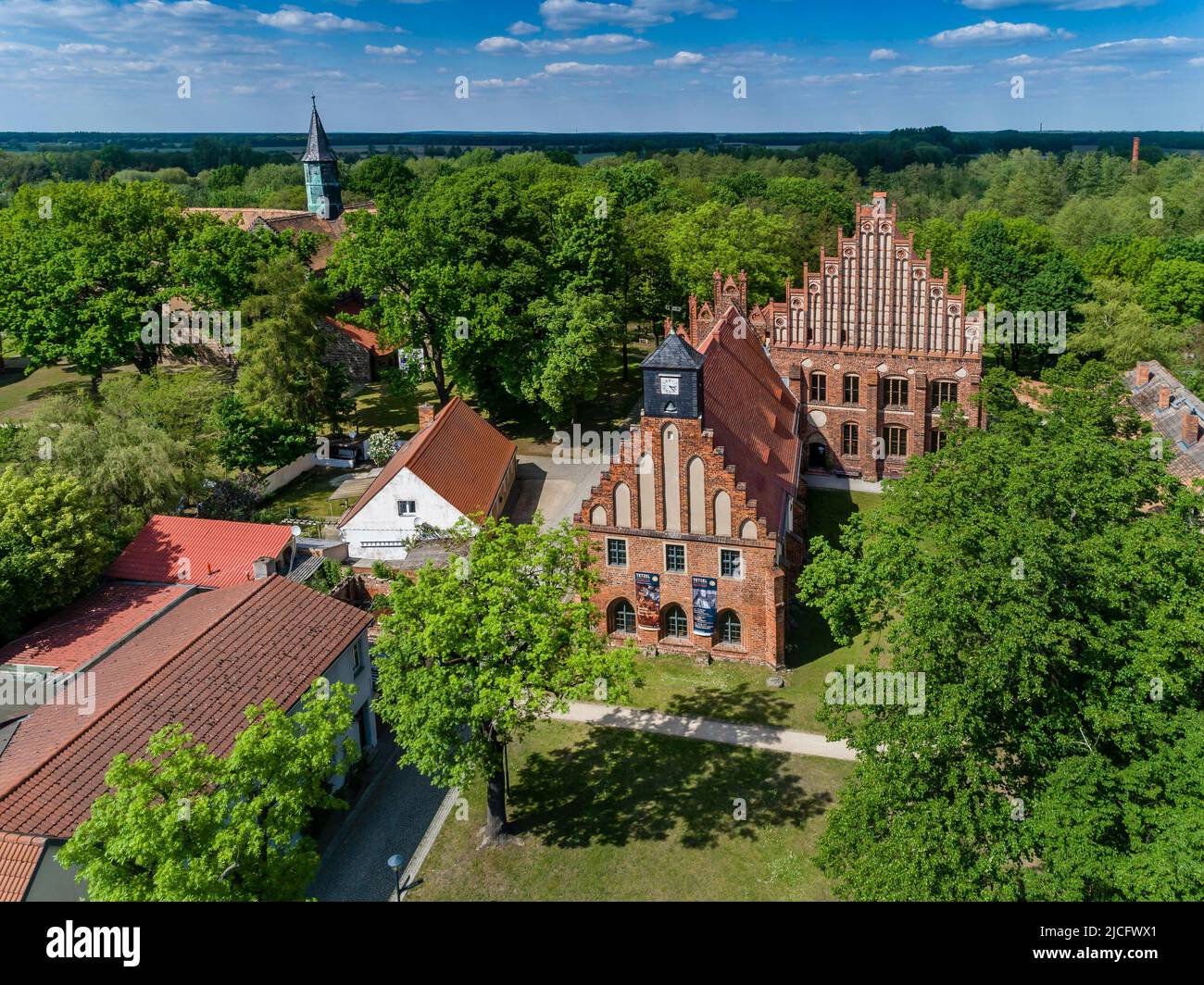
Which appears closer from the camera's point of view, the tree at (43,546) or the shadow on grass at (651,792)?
the shadow on grass at (651,792)

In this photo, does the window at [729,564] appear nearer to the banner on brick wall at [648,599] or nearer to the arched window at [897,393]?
the banner on brick wall at [648,599]

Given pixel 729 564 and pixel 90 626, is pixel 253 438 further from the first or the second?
pixel 729 564

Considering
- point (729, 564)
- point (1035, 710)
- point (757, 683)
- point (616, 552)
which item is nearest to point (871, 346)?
Result: point (729, 564)

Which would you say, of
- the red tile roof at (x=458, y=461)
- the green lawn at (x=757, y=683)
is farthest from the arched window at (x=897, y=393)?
the red tile roof at (x=458, y=461)

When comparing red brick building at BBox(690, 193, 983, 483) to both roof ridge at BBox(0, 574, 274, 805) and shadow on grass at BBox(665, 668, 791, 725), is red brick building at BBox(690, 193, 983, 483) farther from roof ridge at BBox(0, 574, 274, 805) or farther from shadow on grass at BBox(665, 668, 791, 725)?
roof ridge at BBox(0, 574, 274, 805)

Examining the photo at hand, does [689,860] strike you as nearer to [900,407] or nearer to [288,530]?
[288,530]

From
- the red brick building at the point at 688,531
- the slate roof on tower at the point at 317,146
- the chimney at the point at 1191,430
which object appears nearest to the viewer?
the red brick building at the point at 688,531

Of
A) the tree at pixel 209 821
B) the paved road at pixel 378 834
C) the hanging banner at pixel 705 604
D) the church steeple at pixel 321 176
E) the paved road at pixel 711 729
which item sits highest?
the church steeple at pixel 321 176
